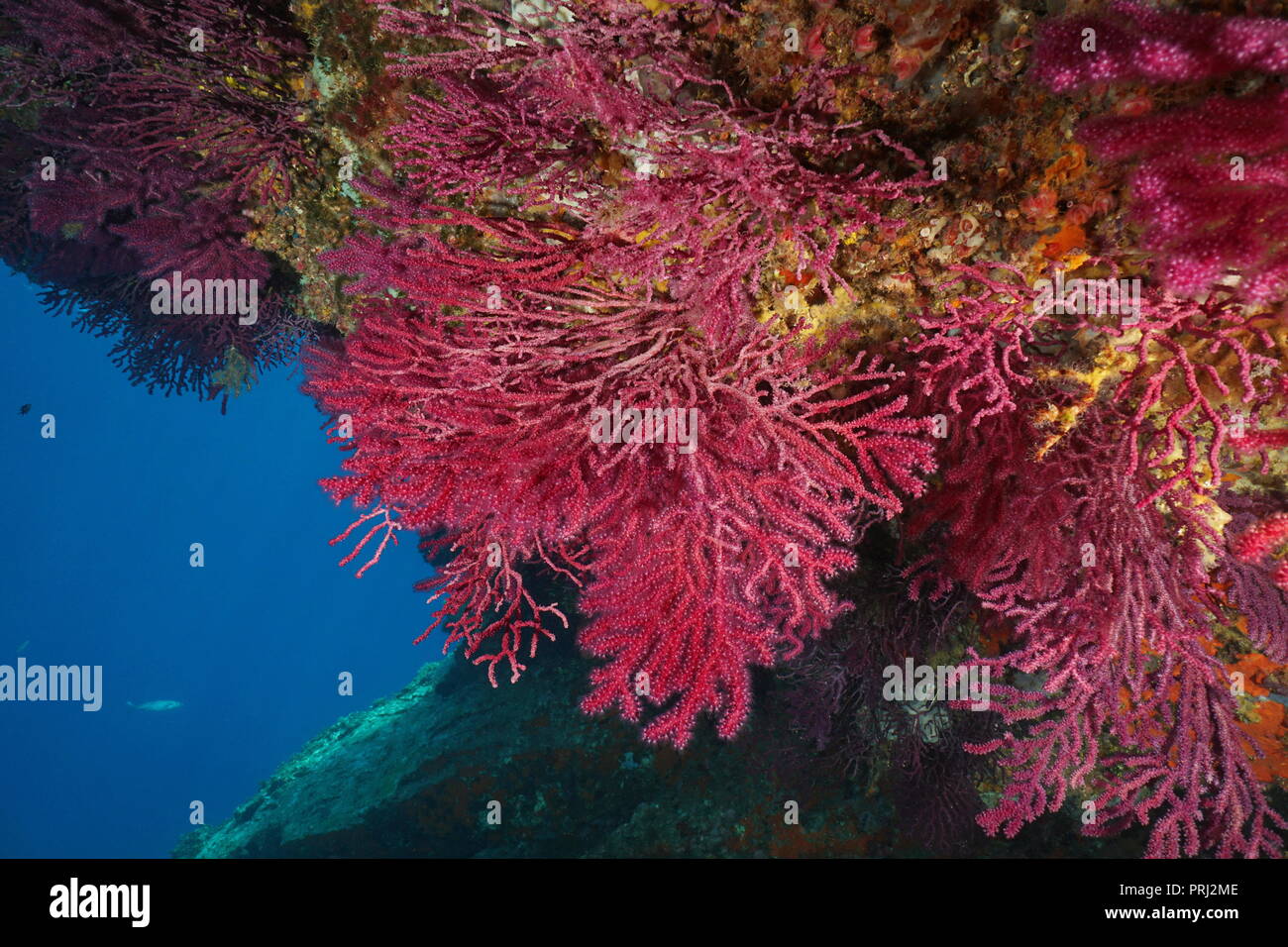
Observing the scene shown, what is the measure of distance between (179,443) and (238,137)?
94.6 m

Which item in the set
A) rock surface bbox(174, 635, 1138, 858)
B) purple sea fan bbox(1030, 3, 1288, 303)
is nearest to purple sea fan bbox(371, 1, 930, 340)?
purple sea fan bbox(1030, 3, 1288, 303)

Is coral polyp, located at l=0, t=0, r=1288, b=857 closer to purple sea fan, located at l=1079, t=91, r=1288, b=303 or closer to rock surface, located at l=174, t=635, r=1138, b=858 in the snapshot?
purple sea fan, located at l=1079, t=91, r=1288, b=303

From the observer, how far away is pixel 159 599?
6956 cm

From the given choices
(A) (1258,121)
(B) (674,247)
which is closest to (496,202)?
(B) (674,247)

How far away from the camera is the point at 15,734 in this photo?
47.2 meters

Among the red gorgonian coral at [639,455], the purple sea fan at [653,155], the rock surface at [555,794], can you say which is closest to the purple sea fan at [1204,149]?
the purple sea fan at [653,155]

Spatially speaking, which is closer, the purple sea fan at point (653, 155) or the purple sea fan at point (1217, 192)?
the purple sea fan at point (1217, 192)

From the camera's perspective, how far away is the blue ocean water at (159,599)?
159ft

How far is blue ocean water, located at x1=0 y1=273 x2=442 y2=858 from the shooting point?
48.5 metres

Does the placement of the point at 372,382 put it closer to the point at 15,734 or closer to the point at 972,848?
the point at 972,848

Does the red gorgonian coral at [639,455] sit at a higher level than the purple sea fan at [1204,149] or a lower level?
lower

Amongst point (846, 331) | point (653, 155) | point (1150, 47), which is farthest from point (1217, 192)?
point (653, 155)

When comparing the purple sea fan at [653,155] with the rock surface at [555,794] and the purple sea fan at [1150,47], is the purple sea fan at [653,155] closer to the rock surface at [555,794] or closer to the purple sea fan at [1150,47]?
the purple sea fan at [1150,47]

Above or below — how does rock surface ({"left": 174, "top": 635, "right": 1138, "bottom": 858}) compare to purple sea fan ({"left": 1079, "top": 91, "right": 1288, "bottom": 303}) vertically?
below
